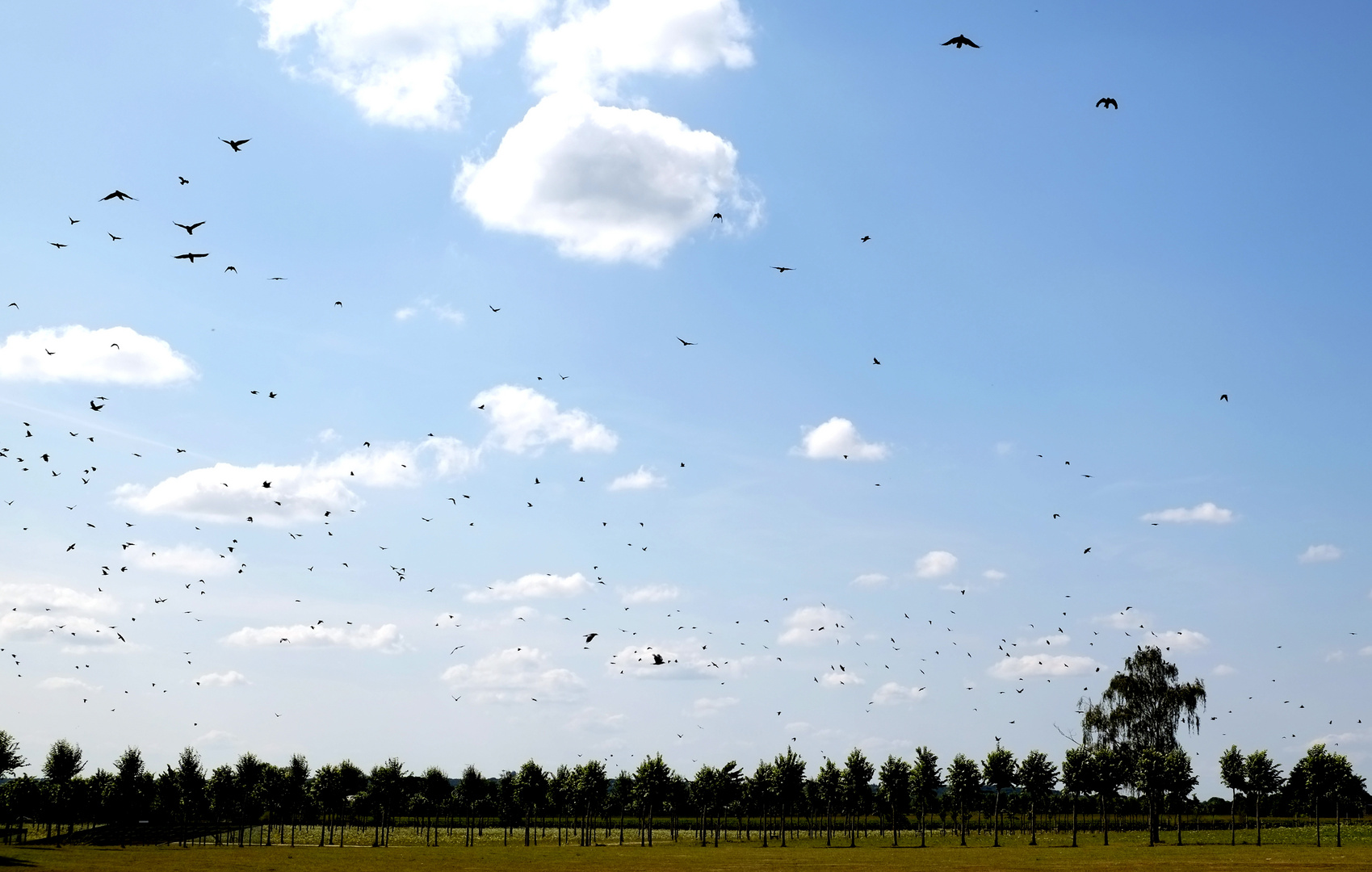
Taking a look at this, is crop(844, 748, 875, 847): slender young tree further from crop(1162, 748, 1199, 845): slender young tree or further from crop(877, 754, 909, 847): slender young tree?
crop(1162, 748, 1199, 845): slender young tree

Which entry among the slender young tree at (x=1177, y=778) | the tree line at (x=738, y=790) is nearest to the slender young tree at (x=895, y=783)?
the tree line at (x=738, y=790)

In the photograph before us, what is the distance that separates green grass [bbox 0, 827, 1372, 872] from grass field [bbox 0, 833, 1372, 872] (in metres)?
0.09

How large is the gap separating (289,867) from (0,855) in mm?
25958

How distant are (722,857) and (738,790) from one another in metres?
44.7

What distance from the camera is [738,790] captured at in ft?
466

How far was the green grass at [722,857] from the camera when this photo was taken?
257 ft

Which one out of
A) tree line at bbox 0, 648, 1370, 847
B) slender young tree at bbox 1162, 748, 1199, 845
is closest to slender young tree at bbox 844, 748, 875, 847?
tree line at bbox 0, 648, 1370, 847

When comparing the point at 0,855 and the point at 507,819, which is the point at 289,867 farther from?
the point at 507,819

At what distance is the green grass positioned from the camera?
78.4 meters

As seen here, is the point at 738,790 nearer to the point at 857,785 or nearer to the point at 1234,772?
the point at 857,785

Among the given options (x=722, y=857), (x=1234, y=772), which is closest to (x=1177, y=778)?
(x=1234, y=772)

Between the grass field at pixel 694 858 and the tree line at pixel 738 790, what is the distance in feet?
31.9

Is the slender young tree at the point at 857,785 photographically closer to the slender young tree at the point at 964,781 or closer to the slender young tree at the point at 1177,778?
the slender young tree at the point at 964,781

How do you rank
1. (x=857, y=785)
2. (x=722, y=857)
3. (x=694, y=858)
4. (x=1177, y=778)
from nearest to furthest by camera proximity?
(x=694, y=858) → (x=722, y=857) → (x=1177, y=778) → (x=857, y=785)
